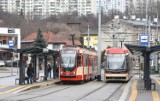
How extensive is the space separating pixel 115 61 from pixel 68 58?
18.0 feet

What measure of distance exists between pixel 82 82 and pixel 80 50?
3.33 metres

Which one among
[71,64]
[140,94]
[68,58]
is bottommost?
[140,94]

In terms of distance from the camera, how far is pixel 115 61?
38.8 metres

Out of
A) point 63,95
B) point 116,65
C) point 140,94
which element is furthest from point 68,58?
point 63,95

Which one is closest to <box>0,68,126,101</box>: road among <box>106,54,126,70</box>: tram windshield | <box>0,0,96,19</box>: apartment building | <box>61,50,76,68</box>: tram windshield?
<box>61,50,76,68</box>: tram windshield

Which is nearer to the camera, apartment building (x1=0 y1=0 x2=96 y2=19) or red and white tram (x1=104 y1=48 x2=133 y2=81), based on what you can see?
red and white tram (x1=104 y1=48 x2=133 y2=81)

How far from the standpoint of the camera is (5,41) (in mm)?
99438

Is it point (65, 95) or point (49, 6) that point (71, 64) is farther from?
point (49, 6)

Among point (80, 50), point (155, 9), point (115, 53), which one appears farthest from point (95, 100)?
point (155, 9)

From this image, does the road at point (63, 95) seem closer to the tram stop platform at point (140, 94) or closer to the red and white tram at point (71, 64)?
the tram stop platform at point (140, 94)

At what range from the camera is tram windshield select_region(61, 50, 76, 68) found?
34953mm

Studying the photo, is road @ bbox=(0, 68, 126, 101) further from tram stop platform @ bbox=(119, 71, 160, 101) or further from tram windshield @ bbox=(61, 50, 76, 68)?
tram windshield @ bbox=(61, 50, 76, 68)

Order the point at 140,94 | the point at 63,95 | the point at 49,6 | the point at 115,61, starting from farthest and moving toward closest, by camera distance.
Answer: the point at 49,6, the point at 115,61, the point at 140,94, the point at 63,95

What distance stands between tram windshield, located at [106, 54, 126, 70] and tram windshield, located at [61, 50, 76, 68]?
4679mm
